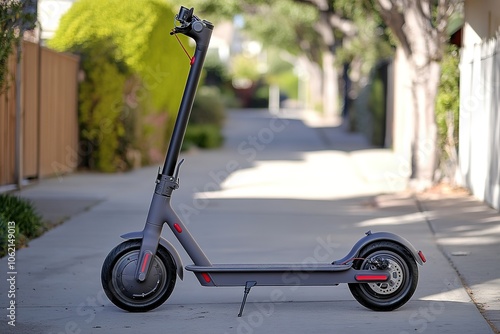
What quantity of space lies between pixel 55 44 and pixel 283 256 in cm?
1028

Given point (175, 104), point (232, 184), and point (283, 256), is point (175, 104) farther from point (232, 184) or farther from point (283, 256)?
point (283, 256)

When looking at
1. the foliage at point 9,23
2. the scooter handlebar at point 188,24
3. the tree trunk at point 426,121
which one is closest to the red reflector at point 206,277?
the scooter handlebar at point 188,24

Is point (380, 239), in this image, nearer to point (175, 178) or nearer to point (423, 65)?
point (175, 178)

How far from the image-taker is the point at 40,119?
53.2ft

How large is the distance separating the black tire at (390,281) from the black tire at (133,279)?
52.8 inches

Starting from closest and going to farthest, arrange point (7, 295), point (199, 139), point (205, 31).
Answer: point (205, 31) → point (7, 295) → point (199, 139)

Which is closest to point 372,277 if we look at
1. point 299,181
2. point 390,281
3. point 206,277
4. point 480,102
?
point 390,281

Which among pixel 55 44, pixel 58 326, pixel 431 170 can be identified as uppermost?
pixel 55 44

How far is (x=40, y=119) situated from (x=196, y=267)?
32.6ft

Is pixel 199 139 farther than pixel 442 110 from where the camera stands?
Yes

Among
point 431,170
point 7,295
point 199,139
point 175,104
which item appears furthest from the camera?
point 199,139

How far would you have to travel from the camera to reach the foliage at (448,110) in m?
15.7

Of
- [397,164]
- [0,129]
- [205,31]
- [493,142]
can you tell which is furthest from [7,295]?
[397,164]

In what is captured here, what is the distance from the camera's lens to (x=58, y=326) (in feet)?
21.8
